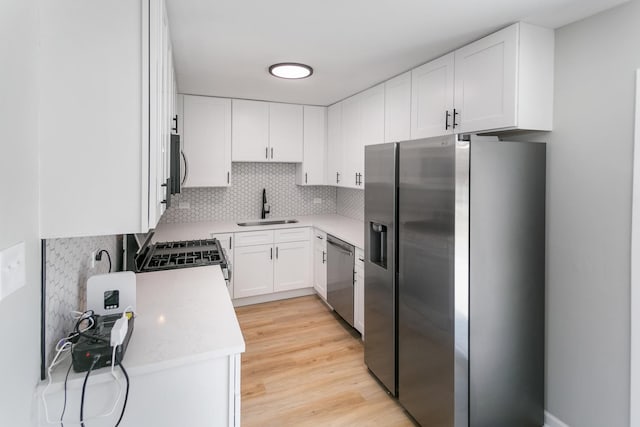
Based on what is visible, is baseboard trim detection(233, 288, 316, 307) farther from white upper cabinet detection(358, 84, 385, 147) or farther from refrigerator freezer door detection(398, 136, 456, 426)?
refrigerator freezer door detection(398, 136, 456, 426)

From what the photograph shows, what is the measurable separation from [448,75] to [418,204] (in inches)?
39.1

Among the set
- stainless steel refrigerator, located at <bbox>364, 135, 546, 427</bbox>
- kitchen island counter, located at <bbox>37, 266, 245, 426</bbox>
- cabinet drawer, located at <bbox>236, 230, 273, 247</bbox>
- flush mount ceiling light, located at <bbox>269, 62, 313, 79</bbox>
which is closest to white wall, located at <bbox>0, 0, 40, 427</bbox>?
kitchen island counter, located at <bbox>37, 266, 245, 426</bbox>

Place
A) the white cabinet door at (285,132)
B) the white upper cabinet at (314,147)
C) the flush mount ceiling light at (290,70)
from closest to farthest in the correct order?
the flush mount ceiling light at (290,70), the white cabinet door at (285,132), the white upper cabinet at (314,147)

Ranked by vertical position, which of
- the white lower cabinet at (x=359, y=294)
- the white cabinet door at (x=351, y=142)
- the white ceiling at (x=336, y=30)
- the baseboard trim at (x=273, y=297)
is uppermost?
the white ceiling at (x=336, y=30)

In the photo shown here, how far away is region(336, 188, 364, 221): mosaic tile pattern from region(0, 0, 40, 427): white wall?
136 inches

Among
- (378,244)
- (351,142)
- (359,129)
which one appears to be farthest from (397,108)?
(378,244)

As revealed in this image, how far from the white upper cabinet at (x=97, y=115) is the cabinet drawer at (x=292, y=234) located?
271 centimetres

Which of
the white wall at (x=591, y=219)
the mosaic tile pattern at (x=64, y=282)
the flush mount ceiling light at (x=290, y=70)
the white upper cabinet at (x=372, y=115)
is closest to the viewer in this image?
the mosaic tile pattern at (x=64, y=282)

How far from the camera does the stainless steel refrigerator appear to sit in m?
1.76

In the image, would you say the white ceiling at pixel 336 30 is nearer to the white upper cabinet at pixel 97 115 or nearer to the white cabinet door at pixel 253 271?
the white upper cabinet at pixel 97 115

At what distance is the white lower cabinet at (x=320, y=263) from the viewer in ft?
12.5

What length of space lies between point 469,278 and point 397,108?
165 cm

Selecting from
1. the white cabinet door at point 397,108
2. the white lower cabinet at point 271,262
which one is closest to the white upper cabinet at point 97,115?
the white cabinet door at point 397,108

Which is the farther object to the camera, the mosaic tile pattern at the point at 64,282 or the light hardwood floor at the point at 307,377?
the light hardwood floor at the point at 307,377
